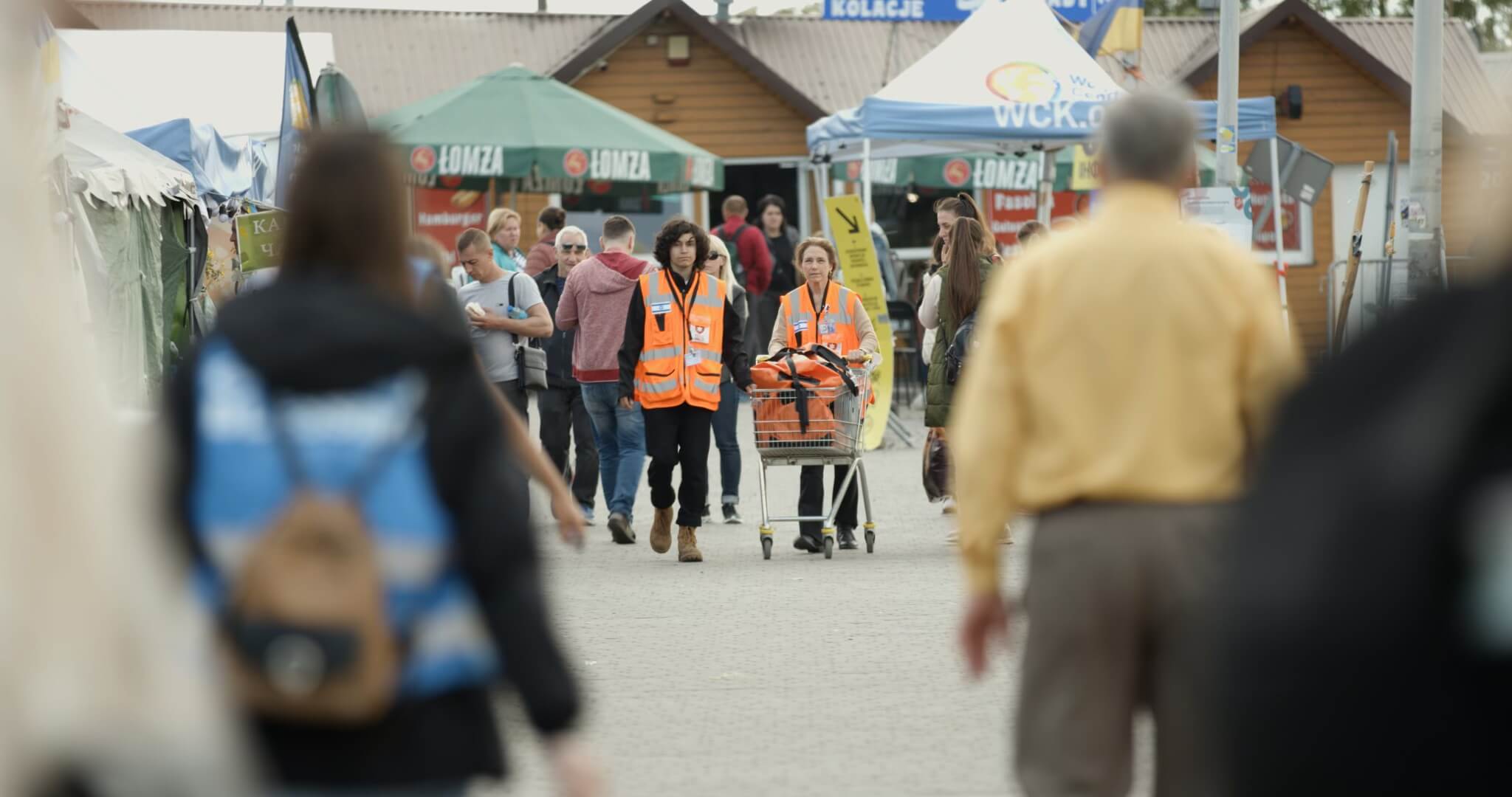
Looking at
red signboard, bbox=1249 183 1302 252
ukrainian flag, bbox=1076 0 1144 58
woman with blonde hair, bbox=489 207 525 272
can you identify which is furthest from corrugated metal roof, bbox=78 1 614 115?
woman with blonde hair, bbox=489 207 525 272

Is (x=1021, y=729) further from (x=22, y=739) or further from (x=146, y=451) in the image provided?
(x=22, y=739)

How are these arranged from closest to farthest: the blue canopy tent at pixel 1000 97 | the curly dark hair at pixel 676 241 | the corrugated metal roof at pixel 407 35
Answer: the curly dark hair at pixel 676 241
the blue canopy tent at pixel 1000 97
the corrugated metal roof at pixel 407 35

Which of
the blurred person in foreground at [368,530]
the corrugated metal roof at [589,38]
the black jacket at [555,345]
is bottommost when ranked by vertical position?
A: the black jacket at [555,345]

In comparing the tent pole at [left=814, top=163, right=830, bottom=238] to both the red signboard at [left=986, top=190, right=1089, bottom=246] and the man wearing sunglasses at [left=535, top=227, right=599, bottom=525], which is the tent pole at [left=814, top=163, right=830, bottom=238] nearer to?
the red signboard at [left=986, top=190, right=1089, bottom=246]

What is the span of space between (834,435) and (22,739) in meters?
10.1

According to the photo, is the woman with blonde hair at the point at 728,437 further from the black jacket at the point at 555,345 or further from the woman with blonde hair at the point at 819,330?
the black jacket at the point at 555,345

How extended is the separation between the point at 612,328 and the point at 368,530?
10.3m

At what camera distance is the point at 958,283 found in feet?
40.3

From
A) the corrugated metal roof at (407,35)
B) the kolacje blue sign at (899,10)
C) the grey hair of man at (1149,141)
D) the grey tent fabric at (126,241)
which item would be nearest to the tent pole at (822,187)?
the kolacje blue sign at (899,10)

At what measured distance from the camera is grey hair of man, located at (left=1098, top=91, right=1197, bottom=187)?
4324 millimetres

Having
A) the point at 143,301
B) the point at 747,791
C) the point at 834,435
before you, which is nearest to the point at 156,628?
the point at 747,791

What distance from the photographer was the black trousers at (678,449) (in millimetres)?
12281

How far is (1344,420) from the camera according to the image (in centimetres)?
202

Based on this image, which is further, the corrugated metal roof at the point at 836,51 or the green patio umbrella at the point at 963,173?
the corrugated metal roof at the point at 836,51
